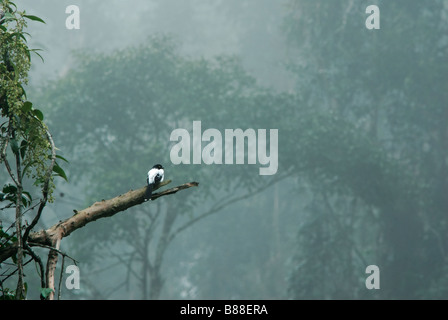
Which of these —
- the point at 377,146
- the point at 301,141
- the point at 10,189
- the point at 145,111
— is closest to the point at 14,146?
the point at 10,189

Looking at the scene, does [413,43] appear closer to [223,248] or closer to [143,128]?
[143,128]

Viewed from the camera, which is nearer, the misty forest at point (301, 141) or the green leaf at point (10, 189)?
the green leaf at point (10, 189)

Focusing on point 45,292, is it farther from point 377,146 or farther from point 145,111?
point 377,146

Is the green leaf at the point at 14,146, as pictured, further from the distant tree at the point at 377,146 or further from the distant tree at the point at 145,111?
→ the distant tree at the point at 377,146

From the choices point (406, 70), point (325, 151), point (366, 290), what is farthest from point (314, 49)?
point (366, 290)

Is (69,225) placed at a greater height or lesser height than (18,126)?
lesser

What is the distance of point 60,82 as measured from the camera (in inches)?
580

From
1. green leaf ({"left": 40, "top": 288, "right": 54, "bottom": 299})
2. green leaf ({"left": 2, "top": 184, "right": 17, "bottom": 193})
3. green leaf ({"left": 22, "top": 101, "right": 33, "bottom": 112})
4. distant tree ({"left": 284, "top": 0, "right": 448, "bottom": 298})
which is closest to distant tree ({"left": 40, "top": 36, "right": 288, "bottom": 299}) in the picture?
distant tree ({"left": 284, "top": 0, "right": 448, "bottom": 298})

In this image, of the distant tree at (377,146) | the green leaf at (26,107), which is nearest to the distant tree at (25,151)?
the green leaf at (26,107)

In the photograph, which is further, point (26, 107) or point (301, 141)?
point (301, 141)

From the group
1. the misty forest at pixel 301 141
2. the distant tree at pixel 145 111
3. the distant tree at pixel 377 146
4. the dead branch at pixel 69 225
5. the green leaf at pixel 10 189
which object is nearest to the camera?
the dead branch at pixel 69 225

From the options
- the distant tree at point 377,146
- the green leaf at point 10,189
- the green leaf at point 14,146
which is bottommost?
the green leaf at point 10,189
